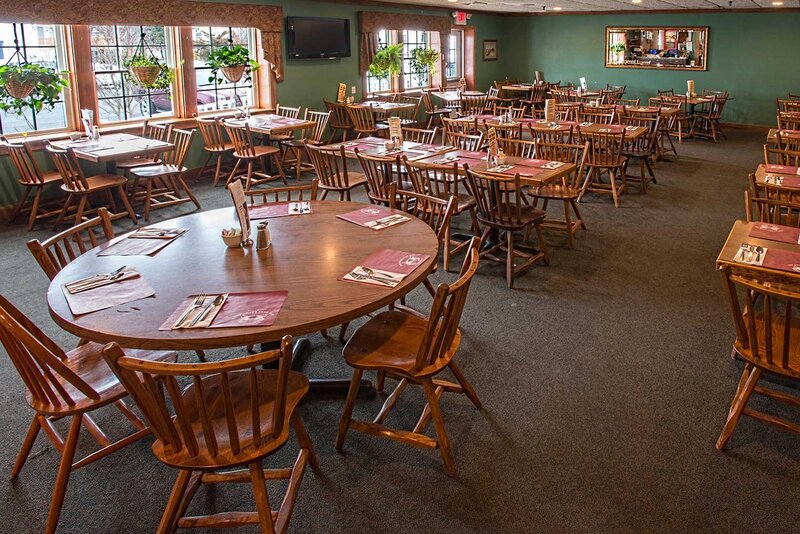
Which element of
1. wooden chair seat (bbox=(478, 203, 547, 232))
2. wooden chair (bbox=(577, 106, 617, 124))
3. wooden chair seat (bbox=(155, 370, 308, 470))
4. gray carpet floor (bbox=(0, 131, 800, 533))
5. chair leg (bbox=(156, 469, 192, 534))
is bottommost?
gray carpet floor (bbox=(0, 131, 800, 533))

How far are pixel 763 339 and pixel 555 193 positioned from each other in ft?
7.97

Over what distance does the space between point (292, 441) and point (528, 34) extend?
12.6 m

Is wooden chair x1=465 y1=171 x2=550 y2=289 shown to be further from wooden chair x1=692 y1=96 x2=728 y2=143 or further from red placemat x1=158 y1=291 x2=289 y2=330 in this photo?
wooden chair x1=692 y1=96 x2=728 y2=143

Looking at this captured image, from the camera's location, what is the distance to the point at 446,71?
467 inches

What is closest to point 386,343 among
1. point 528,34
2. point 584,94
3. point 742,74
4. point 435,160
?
point 435,160

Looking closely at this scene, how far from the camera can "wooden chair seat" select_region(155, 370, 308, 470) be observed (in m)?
1.67

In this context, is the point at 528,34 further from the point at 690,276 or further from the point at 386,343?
the point at 386,343

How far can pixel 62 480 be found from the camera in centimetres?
201

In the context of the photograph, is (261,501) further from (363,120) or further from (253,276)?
(363,120)

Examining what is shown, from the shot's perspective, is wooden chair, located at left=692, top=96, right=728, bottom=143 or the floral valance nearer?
the floral valance

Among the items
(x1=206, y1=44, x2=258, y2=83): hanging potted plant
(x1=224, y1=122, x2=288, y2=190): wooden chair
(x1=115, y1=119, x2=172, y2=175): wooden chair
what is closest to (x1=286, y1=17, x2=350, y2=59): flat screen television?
(x1=206, y1=44, x2=258, y2=83): hanging potted plant

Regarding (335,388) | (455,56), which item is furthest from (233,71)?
(455,56)

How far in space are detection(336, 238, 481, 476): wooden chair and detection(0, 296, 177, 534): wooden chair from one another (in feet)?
2.40

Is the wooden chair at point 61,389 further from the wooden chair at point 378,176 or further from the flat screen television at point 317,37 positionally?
the flat screen television at point 317,37
